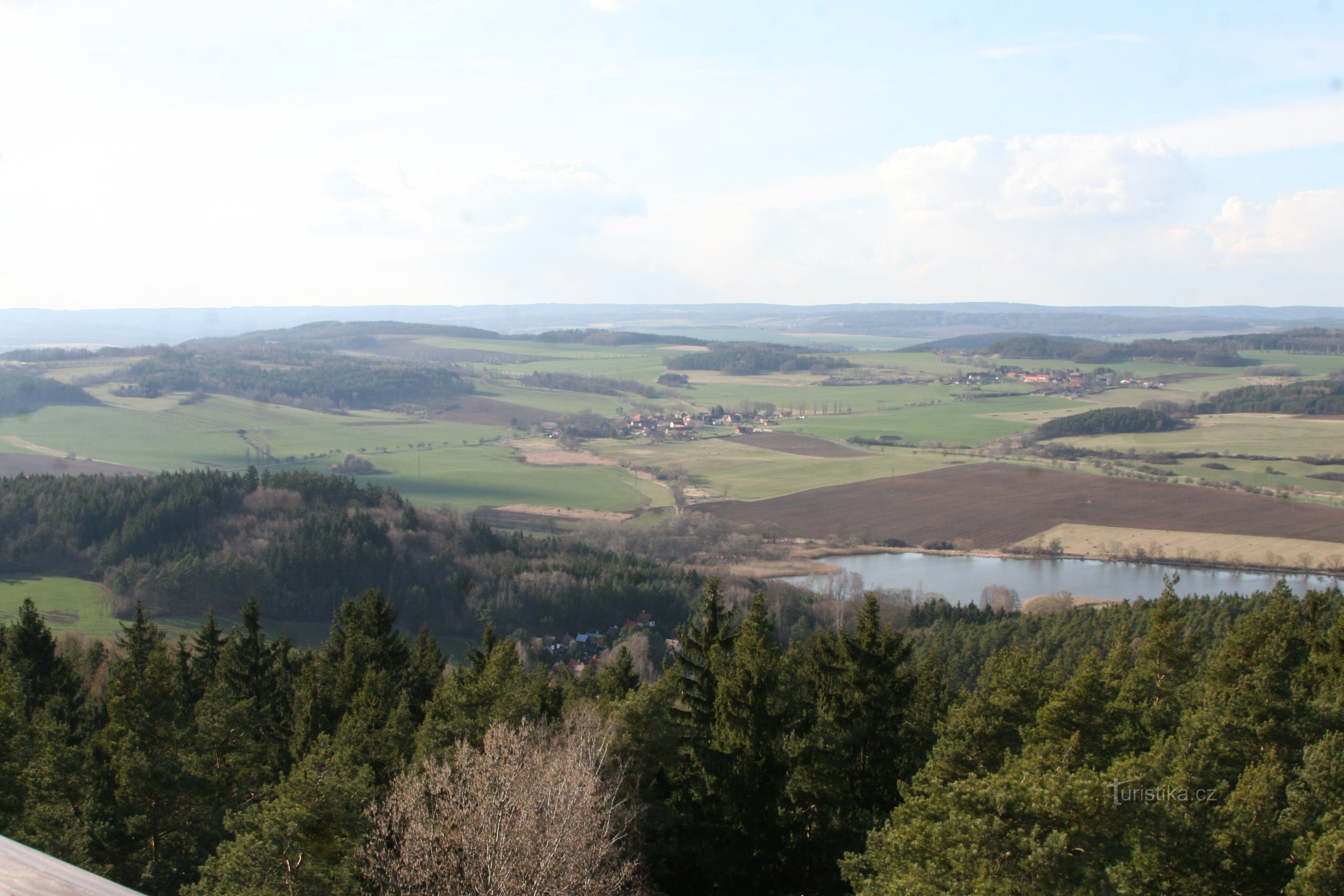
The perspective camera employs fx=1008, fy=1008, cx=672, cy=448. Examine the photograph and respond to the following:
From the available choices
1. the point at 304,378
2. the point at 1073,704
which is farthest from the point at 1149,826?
the point at 304,378

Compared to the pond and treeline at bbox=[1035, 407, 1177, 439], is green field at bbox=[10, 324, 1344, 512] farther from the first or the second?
the pond

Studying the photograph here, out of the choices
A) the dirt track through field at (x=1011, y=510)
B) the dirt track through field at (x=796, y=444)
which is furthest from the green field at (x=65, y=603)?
the dirt track through field at (x=796, y=444)

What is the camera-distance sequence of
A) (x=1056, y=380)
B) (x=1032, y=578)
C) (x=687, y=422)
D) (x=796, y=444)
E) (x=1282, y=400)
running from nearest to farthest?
1. (x=1032, y=578)
2. (x=796, y=444)
3. (x=1282, y=400)
4. (x=687, y=422)
5. (x=1056, y=380)

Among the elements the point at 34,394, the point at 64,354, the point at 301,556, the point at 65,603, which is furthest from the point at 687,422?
the point at 64,354

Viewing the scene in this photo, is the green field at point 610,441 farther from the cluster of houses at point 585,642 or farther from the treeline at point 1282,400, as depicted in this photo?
the cluster of houses at point 585,642

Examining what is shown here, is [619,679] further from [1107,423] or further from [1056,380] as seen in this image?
[1056,380]

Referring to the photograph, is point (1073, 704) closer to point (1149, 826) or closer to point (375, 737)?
point (1149, 826)

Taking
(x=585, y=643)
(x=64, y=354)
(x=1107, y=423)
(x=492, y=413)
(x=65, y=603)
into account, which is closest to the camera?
(x=585, y=643)
